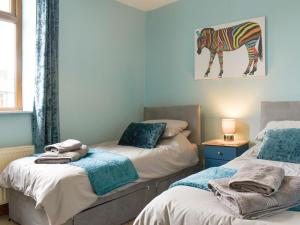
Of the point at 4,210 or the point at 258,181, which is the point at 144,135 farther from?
the point at 258,181

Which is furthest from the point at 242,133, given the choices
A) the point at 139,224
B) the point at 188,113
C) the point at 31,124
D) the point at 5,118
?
the point at 5,118

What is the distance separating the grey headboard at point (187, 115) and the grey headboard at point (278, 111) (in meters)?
0.82

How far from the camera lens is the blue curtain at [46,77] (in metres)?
2.98

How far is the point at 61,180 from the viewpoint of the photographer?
2.07m

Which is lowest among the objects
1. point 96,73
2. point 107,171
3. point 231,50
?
point 107,171

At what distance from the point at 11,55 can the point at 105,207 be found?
2.05m

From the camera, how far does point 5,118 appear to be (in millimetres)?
2867

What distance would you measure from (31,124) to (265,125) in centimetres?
266

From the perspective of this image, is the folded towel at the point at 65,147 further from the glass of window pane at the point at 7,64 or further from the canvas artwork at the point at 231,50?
the canvas artwork at the point at 231,50

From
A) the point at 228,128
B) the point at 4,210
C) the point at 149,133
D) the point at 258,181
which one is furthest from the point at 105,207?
the point at 228,128

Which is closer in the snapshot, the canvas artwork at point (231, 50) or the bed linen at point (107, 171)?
the bed linen at point (107, 171)

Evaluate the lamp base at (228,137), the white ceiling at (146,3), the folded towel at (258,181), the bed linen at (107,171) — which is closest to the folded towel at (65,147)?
the bed linen at (107,171)

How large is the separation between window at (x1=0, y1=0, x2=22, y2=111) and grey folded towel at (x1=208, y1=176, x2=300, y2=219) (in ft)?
8.50

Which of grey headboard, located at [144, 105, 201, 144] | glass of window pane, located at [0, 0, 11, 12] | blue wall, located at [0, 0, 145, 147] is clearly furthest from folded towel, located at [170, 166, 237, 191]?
glass of window pane, located at [0, 0, 11, 12]
